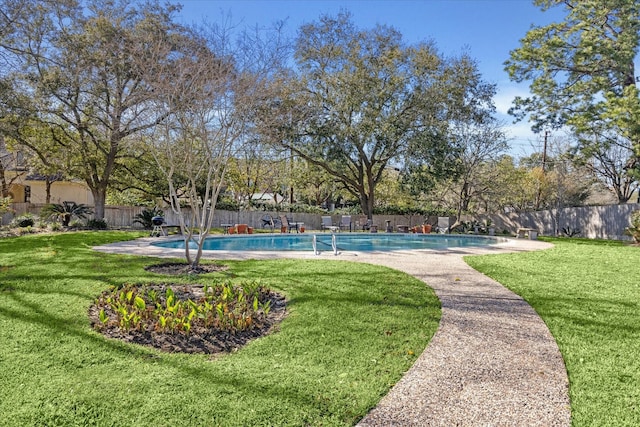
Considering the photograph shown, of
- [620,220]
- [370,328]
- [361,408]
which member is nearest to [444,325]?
[370,328]

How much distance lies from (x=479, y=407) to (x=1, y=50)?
16.6 m

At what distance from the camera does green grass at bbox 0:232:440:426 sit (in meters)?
2.69

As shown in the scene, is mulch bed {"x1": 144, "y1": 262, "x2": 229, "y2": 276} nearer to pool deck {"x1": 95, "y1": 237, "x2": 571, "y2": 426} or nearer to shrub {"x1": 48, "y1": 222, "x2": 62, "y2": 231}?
pool deck {"x1": 95, "y1": 237, "x2": 571, "y2": 426}

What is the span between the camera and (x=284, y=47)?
912 centimetres

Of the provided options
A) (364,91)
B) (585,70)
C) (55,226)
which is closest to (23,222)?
(55,226)

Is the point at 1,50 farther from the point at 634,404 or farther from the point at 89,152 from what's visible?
the point at 634,404

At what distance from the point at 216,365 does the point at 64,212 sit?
58.6 ft

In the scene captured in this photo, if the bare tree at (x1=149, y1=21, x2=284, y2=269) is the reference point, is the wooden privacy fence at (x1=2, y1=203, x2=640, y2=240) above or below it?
below

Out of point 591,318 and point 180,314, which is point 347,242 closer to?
point 591,318

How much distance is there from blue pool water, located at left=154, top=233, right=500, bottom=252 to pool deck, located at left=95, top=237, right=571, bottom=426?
904cm

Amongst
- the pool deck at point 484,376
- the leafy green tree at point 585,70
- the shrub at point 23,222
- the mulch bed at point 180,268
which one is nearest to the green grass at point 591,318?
the pool deck at point 484,376

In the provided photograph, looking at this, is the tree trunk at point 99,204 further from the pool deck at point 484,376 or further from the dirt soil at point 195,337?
the pool deck at point 484,376

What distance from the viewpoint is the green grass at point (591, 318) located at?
2877mm

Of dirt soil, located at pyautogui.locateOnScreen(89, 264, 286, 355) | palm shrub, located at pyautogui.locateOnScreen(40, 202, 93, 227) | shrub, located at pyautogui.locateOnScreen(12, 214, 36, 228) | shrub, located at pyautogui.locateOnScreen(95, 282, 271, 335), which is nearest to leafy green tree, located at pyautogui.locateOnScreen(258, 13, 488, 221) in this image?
palm shrub, located at pyautogui.locateOnScreen(40, 202, 93, 227)
